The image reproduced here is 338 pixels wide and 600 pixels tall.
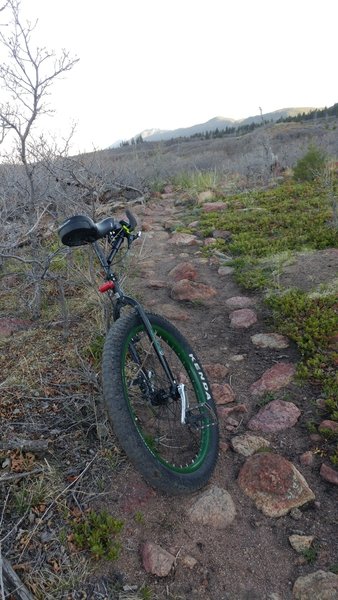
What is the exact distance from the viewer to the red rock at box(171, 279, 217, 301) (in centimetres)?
491

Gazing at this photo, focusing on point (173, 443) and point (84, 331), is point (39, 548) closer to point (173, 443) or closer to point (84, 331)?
point (173, 443)

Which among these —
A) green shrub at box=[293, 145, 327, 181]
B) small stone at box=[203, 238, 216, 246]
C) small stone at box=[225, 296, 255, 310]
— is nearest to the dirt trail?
small stone at box=[225, 296, 255, 310]

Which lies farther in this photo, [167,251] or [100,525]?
[167,251]

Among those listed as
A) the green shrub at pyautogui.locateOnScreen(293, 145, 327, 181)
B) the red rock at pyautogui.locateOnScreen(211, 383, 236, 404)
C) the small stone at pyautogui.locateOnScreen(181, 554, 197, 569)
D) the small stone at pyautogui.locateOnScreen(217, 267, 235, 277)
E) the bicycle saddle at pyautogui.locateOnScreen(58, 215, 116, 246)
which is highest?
the bicycle saddle at pyautogui.locateOnScreen(58, 215, 116, 246)

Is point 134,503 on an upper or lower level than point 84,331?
lower

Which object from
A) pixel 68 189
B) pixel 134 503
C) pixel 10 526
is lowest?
pixel 134 503

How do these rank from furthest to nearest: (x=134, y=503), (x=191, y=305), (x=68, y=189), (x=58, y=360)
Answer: (x=68, y=189) → (x=191, y=305) → (x=58, y=360) → (x=134, y=503)

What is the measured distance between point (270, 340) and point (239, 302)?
2.91 feet

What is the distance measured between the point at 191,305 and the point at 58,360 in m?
1.79

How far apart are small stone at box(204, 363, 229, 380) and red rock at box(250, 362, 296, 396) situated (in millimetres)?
278

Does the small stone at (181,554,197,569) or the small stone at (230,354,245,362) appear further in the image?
the small stone at (230,354,245,362)

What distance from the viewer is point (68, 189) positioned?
5.14 metres

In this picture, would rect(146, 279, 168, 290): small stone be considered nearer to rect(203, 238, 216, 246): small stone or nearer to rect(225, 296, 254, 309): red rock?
rect(225, 296, 254, 309): red rock

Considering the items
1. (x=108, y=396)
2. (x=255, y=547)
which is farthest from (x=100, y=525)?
(x=255, y=547)
